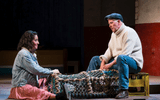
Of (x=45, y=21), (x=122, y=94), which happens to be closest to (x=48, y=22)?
(x=45, y=21)

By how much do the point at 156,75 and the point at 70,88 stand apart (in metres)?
2.74

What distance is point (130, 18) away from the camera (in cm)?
643

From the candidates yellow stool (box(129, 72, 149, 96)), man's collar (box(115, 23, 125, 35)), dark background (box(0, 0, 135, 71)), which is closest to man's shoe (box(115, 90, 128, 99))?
yellow stool (box(129, 72, 149, 96))

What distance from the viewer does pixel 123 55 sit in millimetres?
3213

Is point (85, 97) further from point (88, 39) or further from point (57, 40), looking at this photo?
point (57, 40)

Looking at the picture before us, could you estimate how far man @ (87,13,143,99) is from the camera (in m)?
3.15

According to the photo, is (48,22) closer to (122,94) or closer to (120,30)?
(120,30)

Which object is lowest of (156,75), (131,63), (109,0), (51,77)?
(156,75)

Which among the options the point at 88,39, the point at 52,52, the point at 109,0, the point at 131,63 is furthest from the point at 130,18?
the point at 131,63

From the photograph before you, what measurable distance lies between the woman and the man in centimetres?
89

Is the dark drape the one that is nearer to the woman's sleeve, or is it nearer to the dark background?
the dark background

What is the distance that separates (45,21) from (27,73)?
473cm

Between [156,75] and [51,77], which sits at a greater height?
[51,77]

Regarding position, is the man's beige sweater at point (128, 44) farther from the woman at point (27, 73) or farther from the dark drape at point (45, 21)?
the dark drape at point (45, 21)
